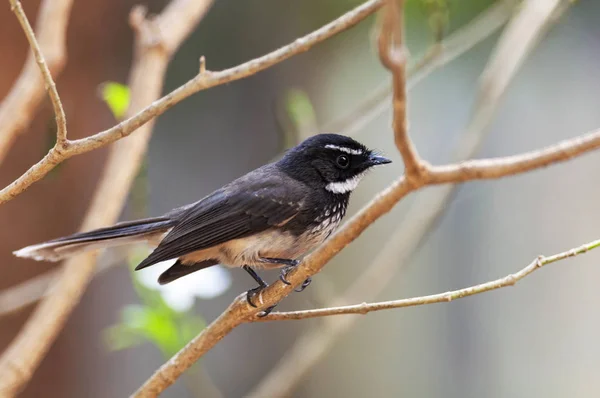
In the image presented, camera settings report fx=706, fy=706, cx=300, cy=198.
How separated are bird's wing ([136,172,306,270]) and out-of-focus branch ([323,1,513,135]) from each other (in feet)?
2.08

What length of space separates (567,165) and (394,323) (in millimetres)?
1512

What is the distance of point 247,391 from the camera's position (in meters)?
4.11

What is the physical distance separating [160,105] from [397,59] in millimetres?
560

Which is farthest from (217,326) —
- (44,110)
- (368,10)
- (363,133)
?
(363,133)

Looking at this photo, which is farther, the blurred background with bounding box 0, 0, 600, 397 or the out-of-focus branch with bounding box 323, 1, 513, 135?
the blurred background with bounding box 0, 0, 600, 397

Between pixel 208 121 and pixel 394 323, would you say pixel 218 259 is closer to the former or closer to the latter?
pixel 208 121

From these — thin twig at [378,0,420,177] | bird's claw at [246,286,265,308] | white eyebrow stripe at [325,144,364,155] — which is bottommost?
bird's claw at [246,286,265,308]

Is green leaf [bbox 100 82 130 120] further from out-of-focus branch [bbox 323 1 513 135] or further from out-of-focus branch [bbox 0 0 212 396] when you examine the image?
out-of-focus branch [bbox 323 1 513 135]

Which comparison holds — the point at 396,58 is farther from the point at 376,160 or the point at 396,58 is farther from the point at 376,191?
the point at 376,191

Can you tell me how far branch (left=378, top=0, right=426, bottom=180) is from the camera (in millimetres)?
1000

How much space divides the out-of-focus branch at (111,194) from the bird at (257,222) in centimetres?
19

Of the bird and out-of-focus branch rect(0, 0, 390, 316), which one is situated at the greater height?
out-of-focus branch rect(0, 0, 390, 316)

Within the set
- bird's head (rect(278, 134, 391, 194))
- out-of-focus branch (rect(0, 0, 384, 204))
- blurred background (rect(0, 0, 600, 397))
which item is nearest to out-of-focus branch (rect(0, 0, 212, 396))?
bird's head (rect(278, 134, 391, 194))

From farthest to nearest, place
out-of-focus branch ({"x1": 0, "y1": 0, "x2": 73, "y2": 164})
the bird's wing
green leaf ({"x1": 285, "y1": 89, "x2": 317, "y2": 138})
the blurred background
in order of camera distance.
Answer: the blurred background < green leaf ({"x1": 285, "y1": 89, "x2": 317, "y2": 138}) < out-of-focus branch ({"x1": 0, "y1": 0, "x2": 73, "y2": 164}) < the bird's wing
